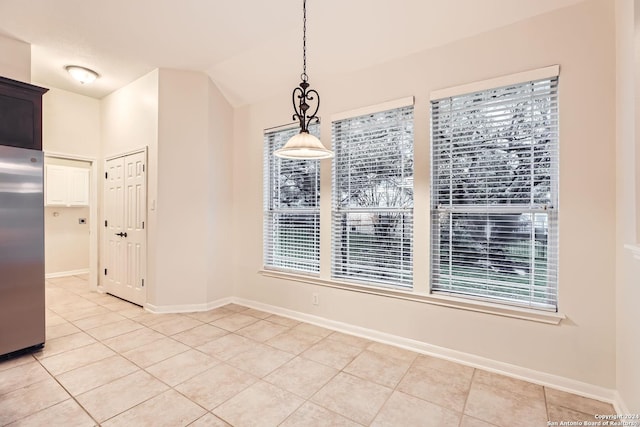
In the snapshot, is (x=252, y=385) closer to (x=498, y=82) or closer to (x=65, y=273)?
(x=498, y=82)

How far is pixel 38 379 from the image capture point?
2.29 metres

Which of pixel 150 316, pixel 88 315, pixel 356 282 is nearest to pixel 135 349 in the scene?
pixel 150 316

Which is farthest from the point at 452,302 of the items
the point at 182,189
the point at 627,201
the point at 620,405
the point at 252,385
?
the point at 182,189

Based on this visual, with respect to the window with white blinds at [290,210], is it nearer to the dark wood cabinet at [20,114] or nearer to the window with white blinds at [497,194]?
the window with white blinds at [497,194]

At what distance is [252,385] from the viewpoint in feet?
7.32

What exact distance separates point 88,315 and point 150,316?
30.8 inches

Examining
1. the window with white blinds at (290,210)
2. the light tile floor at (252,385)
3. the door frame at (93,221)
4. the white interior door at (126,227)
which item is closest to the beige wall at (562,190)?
the light tile floor at (252,385)

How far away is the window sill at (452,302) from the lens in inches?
88.7

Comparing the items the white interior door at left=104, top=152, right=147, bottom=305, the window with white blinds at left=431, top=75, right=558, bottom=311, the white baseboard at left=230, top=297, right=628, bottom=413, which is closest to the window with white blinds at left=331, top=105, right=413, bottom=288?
the window with white blinds at left=431, top=75, right=558, bottom=311

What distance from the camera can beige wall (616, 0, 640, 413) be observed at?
172 centimetres

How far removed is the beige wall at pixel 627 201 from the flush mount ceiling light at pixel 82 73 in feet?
17.3

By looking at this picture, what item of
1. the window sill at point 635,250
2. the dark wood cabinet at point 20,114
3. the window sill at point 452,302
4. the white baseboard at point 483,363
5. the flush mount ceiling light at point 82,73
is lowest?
the white baseboard at point 483,363

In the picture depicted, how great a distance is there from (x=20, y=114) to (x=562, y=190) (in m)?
4.59

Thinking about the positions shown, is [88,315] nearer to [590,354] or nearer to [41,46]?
[41,46]
